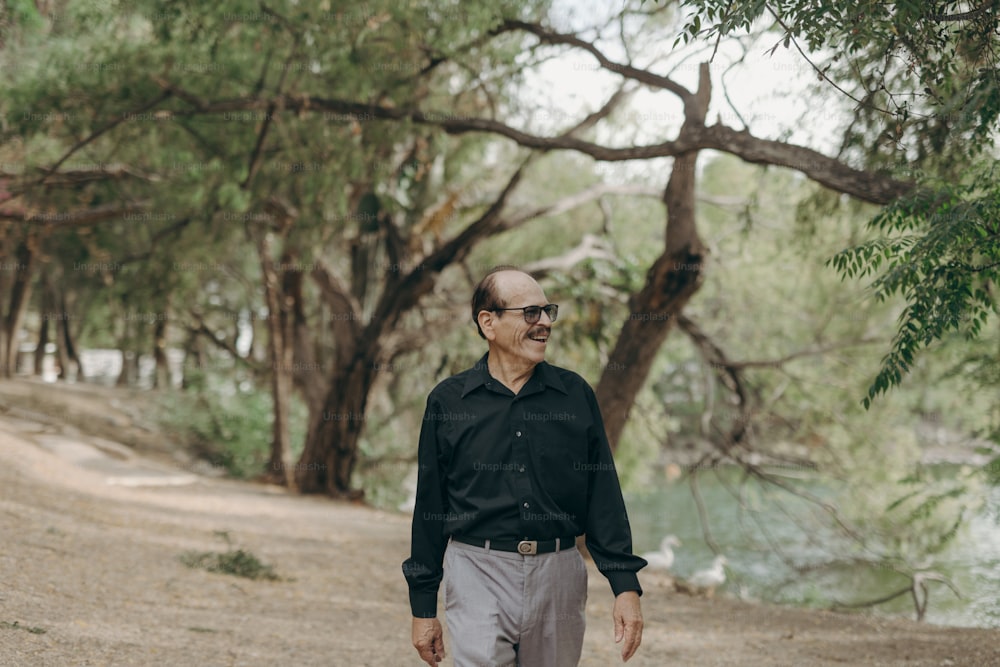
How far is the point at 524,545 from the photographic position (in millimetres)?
2910

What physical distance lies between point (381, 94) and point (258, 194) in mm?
2137

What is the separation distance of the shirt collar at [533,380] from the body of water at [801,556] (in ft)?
25.6

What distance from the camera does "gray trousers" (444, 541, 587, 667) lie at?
287 cm

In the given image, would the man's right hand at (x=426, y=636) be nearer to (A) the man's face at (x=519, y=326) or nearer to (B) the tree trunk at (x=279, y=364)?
(A) the man's face at (x=519, y=326)

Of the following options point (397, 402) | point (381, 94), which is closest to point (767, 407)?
point (381, 94)

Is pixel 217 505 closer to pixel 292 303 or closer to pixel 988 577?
pixel 292 303

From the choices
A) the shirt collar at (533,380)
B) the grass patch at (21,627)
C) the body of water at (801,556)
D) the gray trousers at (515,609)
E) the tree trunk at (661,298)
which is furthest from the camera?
the body of water at (801,556)

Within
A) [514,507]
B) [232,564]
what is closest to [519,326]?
[514,507]

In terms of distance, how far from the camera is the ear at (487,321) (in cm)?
314

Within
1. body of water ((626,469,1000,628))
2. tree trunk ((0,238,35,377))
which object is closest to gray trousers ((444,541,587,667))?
body of water ((626,469,1000,628))

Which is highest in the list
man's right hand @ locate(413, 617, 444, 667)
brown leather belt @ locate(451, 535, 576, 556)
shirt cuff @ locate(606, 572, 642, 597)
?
brown leather belt @ locate(451, 535, 576, 556)

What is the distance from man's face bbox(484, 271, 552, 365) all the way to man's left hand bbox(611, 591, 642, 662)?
83 centimetres

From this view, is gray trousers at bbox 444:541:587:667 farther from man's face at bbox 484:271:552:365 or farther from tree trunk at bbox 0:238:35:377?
tree trunk at bbox 0:238:35:377

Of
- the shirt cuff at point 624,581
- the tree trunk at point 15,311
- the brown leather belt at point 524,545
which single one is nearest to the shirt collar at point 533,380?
the brown leather belt at point 524,545
